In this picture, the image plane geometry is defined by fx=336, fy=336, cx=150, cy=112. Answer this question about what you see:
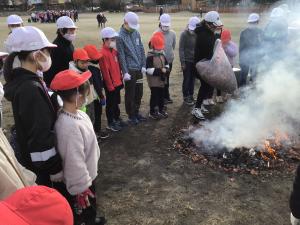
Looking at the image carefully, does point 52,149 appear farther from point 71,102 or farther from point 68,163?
point 71,102

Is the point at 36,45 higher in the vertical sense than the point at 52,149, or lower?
higher

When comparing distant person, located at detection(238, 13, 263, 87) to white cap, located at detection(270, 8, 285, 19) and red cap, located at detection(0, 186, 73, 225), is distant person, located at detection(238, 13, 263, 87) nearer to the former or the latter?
white cap, located at detection(270, 8, 285, 19)

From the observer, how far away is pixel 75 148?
121 inches

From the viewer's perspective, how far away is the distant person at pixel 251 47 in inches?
335

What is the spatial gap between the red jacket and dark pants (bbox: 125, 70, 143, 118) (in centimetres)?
35

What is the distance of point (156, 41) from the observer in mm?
7031

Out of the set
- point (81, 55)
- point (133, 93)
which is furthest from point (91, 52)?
point (133, 93)

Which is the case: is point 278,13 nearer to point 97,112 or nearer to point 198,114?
point 198,114

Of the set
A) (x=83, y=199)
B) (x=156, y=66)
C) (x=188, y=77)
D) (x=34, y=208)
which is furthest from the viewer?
(x=188, y=77)

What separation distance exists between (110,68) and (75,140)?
11.9ft

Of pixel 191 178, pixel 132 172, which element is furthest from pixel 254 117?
pixel 132 172

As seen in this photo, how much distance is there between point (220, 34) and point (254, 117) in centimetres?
242

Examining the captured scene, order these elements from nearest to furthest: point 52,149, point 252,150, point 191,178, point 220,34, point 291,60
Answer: point 52,149
point 191,178
point 252,150
point 220,34
point 291,60

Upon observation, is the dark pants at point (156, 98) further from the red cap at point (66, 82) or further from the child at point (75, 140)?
the red cap at point (66, 82)
